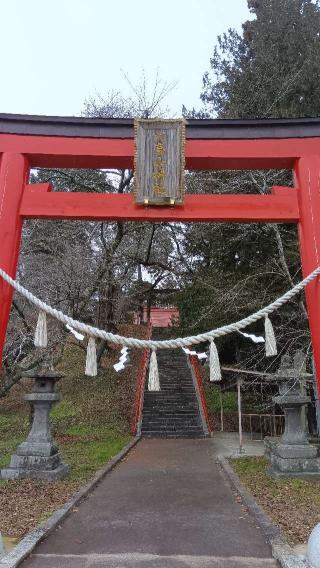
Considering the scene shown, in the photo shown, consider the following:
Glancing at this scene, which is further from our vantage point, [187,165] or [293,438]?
[293,438]

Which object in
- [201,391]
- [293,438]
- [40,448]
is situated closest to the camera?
[40,448]

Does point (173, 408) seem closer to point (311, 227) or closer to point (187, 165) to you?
point (187, 165)

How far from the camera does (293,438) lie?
9133 millimetres

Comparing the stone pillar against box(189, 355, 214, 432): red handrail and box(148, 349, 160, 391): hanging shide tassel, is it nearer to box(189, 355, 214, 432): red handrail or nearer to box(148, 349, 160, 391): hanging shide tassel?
box(148, 349, 160, 391): hanging shide tassel

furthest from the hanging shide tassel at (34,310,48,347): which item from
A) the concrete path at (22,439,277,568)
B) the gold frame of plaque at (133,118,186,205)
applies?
the gold frame of plaque at (133,118,186,205)

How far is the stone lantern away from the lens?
8648 millimetres

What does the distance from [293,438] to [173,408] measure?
8506 millimetres

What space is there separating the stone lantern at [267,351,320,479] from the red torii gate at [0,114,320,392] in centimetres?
351

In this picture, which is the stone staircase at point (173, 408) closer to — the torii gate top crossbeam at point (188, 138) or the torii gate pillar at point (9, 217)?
the torii gate pillar at point (9, 217)

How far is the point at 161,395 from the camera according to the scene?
60.1 feet

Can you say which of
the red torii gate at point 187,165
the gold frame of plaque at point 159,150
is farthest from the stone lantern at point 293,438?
the gold frame of plaque at point 159,150

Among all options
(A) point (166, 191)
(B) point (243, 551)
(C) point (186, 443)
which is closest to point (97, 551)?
(B) point (243, 551)

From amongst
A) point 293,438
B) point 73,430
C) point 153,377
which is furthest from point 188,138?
point 73,430

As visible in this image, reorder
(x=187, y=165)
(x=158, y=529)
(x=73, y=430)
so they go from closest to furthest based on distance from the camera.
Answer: (x=158, y=529), (x=187, y=165), (x=73, y=430)
